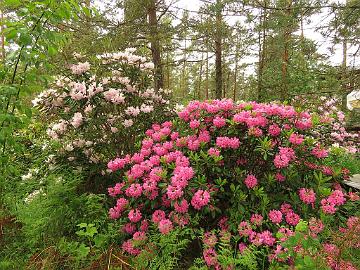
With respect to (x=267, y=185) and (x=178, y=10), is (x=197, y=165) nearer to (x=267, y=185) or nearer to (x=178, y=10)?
(x=267, y=185)

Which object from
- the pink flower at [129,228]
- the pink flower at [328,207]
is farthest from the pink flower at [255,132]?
the pink flower at [129,228]

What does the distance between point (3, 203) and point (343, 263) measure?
11.6ft

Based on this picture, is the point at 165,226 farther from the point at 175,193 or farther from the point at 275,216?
the point at 275,216

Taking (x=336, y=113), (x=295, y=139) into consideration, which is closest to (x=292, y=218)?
(x=295, y=139)

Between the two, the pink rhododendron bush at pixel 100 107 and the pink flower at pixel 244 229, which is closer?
the pink flower at pixel 244 229

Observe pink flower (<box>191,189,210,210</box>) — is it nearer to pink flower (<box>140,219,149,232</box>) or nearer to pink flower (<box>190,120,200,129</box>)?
pink flower (<box>140,219,149,232</box>)

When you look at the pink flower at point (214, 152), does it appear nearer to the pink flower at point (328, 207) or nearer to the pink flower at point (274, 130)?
the pink flower at point (274, 130)

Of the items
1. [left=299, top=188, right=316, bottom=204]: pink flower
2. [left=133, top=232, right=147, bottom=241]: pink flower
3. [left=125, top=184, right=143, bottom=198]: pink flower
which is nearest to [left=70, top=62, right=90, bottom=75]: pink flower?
[left=125, top=184, right=143, bottom=198]: pink flower

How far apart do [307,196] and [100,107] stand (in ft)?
9.41

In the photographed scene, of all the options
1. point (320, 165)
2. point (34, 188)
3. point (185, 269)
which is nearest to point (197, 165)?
point (185, 269)

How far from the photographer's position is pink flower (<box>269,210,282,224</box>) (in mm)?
2976

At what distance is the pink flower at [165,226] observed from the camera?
2.85 metres

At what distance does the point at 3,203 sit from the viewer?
365 cm

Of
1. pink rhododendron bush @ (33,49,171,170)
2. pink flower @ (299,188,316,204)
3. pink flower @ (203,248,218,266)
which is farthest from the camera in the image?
pink rhododendron bush @ (33,49,171,170)
